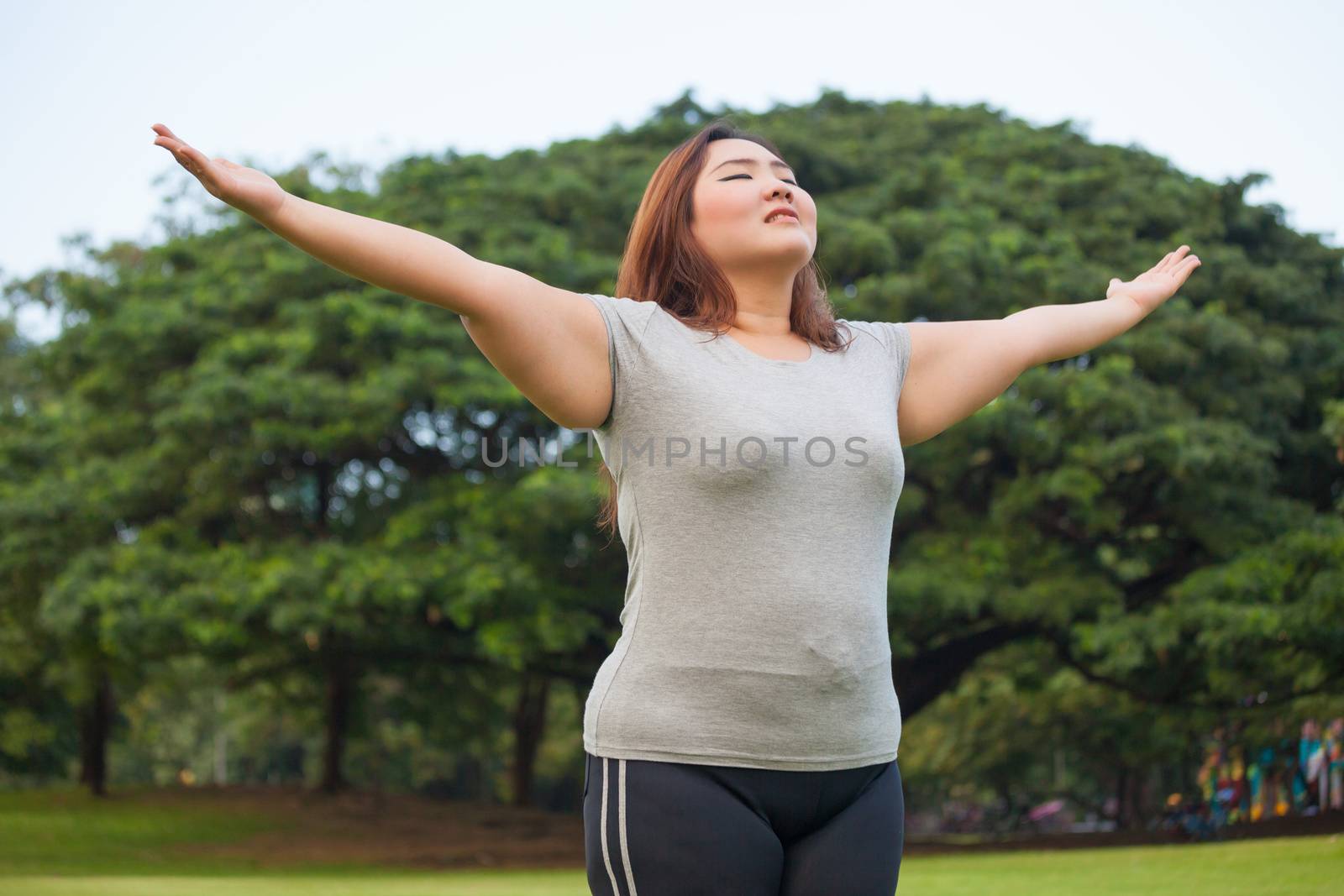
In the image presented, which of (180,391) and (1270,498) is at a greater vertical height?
(180,391)

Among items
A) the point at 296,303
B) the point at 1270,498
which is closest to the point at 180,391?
the point at 296,303

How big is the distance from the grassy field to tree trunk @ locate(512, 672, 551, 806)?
101 inches

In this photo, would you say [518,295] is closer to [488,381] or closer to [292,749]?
[488,381]

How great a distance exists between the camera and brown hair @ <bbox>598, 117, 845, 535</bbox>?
1805mm

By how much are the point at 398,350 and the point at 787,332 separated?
38.4 ft

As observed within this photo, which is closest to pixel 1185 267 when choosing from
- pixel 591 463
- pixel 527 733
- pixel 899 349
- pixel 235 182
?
pixel 899 349

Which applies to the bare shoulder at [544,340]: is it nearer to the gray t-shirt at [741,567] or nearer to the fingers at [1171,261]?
the gray t-shirt at [741,567]

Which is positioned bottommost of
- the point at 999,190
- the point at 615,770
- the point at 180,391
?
the point at 615,770

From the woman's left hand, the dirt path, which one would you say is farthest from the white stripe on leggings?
the dirt path

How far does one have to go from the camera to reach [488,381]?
12781 millimetres

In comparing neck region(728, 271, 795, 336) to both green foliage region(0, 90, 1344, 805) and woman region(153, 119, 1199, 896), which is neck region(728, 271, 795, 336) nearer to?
woman region(153, 119, 1199, 896)

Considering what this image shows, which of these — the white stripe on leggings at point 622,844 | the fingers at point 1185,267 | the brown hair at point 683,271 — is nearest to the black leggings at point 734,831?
the white stripe on leggings at point 622,844

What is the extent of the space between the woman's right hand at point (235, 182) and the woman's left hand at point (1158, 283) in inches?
55.2

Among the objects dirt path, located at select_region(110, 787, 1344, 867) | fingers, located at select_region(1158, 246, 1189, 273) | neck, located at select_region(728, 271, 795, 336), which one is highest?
fingers, located at select_region(1158, 246, 1189, 273)
